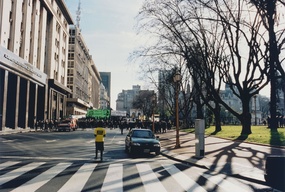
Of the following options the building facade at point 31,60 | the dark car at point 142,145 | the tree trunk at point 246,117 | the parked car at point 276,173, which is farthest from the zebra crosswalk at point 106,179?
the building facade at point 31,60

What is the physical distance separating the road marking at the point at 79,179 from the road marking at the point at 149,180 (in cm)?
163

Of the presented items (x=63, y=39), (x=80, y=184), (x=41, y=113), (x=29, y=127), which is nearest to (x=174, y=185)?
(x=80, y=184)

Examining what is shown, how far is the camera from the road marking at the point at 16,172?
27.6 feet

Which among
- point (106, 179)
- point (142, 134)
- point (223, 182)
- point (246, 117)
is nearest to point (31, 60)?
point (246, 117)

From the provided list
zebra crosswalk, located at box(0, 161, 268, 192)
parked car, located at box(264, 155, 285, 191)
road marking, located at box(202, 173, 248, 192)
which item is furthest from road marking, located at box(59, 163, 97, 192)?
parked car, located at box(264, 155, 285, 191)

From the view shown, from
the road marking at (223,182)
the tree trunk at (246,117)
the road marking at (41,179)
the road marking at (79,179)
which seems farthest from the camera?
the tree trunk at (246,117)

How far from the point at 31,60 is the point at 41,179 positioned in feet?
133

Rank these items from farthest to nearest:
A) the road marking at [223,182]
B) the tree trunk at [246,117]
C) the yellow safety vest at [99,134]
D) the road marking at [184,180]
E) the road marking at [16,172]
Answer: the tree trunk at [246,117]
the yellow safety vest at [99,134]
the road marking at [16,172]
the road marking at [223,182]
the road marking at [184,180]

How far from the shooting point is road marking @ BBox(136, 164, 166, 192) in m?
7.69

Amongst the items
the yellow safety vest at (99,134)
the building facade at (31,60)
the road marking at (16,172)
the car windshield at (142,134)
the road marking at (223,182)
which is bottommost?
the road marking at (223,182)

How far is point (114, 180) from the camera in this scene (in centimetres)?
858

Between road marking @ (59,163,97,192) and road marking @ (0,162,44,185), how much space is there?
5.45 ft

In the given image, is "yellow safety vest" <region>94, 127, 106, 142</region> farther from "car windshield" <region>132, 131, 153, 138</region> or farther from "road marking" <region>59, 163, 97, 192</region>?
"car windshield" <region>132, 131, 153, 138</region>

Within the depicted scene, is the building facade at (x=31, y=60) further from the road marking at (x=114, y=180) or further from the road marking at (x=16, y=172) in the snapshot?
the road marking at (x=114, y=180)
